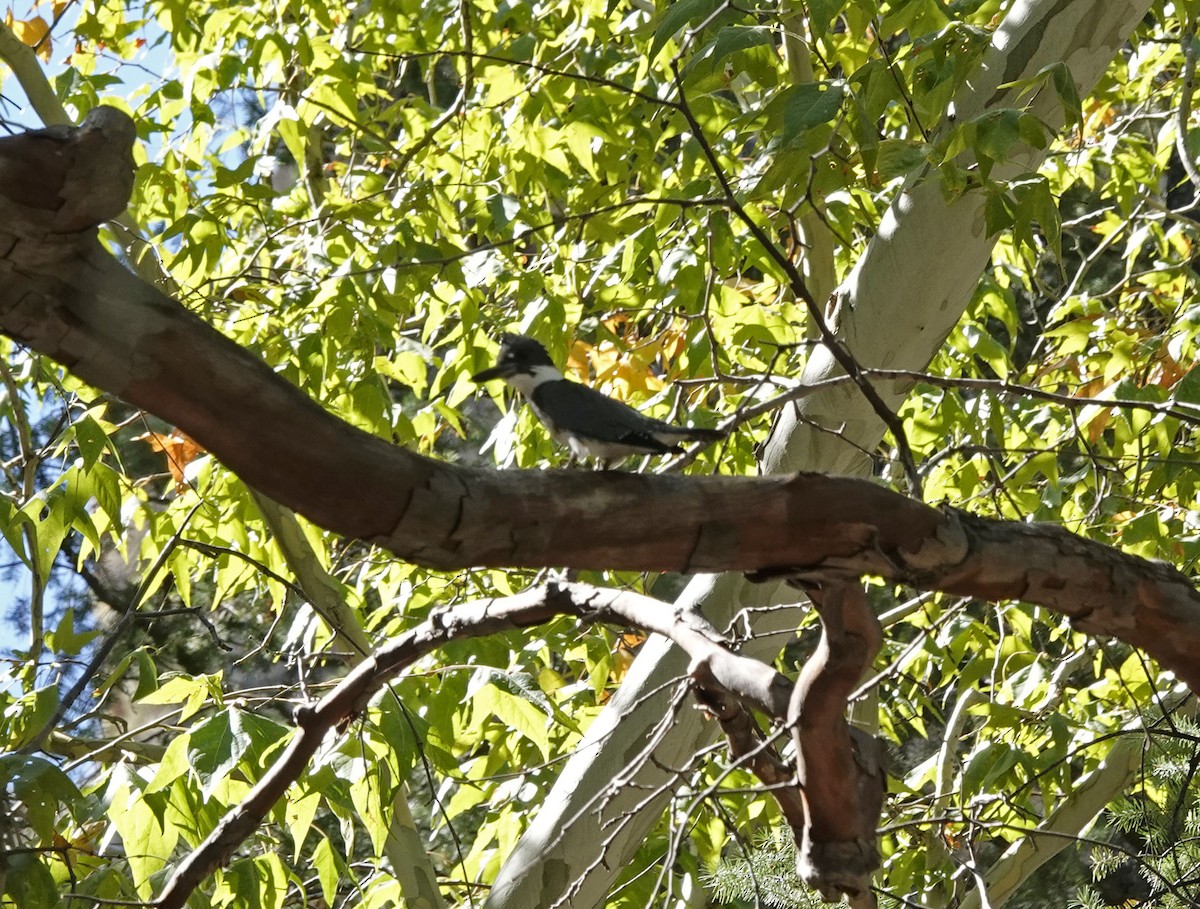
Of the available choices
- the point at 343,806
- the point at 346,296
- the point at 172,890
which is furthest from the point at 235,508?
the point at 172,890

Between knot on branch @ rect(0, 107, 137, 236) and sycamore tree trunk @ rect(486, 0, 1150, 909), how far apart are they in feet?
4.70

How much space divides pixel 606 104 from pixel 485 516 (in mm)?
1660

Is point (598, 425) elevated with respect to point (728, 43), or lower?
lower

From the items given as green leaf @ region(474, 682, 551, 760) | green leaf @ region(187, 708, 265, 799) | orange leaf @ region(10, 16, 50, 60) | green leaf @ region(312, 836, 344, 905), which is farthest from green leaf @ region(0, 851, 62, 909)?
orange leaf @ region(10, 16, 50, 60)

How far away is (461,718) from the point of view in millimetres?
2461

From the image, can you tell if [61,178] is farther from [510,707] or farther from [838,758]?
[510,707]

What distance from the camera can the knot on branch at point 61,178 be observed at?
0.85 meters

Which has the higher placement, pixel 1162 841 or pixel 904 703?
pixel 904 703

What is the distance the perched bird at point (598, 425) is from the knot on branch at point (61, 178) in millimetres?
905

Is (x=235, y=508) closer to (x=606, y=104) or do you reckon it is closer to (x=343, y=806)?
(x=343, y=806)

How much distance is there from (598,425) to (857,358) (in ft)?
2.31

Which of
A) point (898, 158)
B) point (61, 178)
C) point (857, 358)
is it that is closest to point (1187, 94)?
point (857, 358)

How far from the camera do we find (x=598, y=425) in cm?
174

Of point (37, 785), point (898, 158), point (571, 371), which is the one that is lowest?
point (37, 785)
